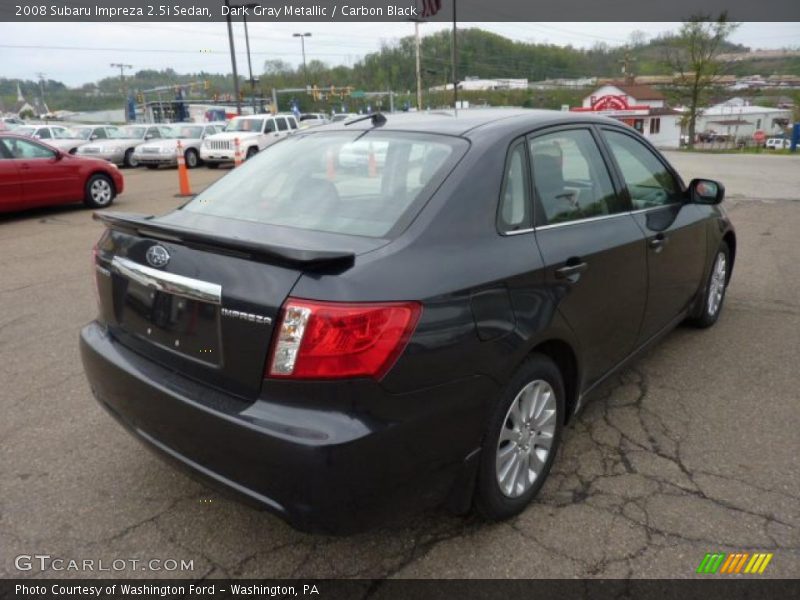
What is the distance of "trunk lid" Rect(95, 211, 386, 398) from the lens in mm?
2014

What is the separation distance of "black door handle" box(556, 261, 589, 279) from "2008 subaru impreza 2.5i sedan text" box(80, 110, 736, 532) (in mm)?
14

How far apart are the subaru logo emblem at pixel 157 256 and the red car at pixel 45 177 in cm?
929

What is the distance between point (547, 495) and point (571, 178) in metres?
1.51

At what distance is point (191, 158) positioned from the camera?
22391 millimetres

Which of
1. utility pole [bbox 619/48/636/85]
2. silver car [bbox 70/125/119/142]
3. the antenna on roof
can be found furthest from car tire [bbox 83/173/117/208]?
utility pole [bbox 619/48/636/85]

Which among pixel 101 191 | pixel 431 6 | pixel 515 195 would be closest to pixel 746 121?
pixel 431 6

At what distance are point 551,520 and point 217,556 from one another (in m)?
1.38

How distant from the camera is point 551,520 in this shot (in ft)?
8.60

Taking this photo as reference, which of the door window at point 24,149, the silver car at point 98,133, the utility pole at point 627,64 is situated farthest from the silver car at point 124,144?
the utility pole at point 627,64

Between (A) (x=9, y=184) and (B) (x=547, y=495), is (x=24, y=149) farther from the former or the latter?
(B) (x=547, y=495)

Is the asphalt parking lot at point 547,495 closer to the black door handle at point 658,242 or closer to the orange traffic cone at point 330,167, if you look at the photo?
the black door handle at point 658,242

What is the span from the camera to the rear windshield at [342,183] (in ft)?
7.98

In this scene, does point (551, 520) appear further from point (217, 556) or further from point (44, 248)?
point (44, 248)

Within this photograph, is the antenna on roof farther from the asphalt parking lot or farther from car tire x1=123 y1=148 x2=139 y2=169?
car tire x1=123 y1=148 x2=139 y2=169
